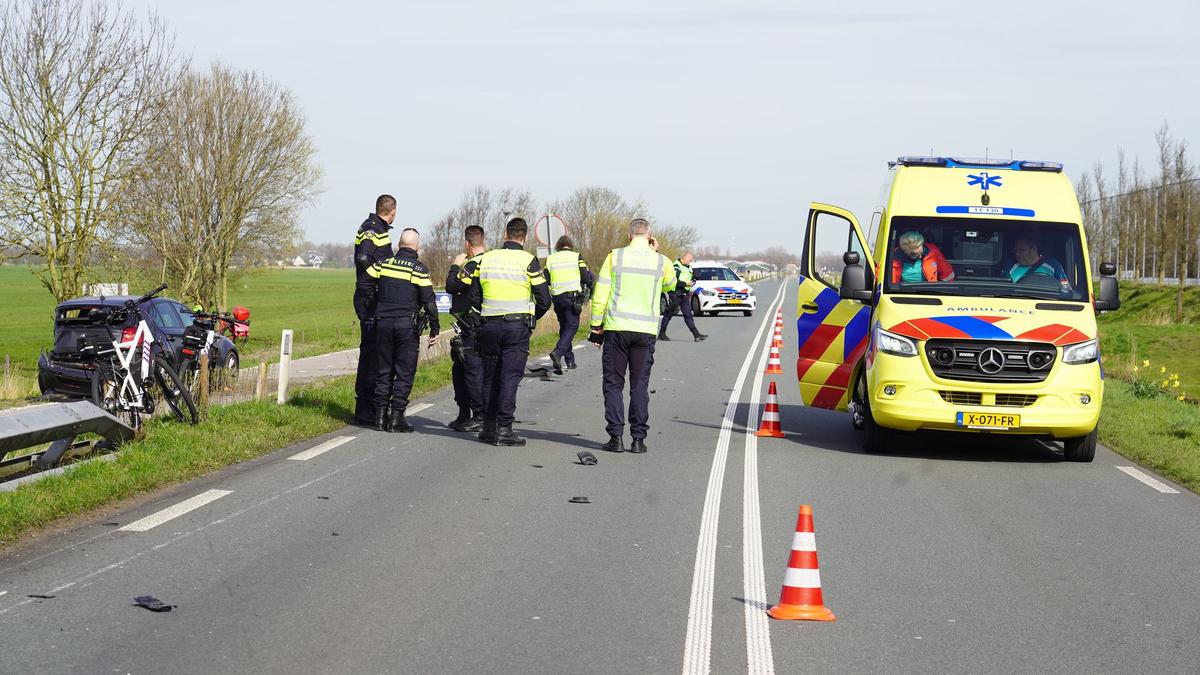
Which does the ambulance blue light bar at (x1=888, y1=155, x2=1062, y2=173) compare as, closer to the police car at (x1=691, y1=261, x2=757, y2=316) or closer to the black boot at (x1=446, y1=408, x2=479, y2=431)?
the black boot at (x1=446, y1=408, x2=479, y2=431)

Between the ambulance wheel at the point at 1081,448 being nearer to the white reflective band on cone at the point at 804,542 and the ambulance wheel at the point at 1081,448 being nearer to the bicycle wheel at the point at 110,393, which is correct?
the white reflective band on cone at the point at 804,542

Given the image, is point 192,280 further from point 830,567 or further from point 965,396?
point 830,567

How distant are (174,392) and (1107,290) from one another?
8284mm

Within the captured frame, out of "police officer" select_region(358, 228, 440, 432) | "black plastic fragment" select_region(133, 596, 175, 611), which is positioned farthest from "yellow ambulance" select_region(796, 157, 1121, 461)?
"black plastic fragment" select_region(133, 596, 175, 611)

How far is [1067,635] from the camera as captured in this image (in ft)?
18.4

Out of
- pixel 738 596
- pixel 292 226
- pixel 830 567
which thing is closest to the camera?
pixel 738 596

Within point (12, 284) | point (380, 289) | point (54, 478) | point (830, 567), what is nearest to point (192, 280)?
point (380, 289)

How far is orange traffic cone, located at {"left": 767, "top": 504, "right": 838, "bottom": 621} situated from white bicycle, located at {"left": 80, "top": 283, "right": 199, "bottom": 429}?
720 centimetres

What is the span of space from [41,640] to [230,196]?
114ft

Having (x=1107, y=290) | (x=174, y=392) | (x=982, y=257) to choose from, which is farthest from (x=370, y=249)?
(x=1107, y=290)

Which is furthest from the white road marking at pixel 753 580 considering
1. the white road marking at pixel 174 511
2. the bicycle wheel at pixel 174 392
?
the bicycle wheel at pixel 174 392

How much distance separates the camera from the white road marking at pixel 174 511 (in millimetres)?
7668

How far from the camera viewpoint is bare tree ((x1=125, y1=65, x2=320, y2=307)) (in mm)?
37344

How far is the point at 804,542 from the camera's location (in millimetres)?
5941
